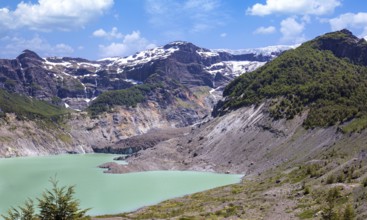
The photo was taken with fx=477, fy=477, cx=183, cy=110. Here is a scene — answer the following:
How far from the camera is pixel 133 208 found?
3738 inches

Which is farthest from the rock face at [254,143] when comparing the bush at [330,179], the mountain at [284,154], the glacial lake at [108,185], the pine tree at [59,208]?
the pine tree at [59,208]

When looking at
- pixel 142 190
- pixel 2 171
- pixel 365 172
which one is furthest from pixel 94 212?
pixel 2 171

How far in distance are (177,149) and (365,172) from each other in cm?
12237

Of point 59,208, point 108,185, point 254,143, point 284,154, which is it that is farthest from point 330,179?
point 254,143

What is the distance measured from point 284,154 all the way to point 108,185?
51278 millimetres

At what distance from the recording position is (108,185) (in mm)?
132750

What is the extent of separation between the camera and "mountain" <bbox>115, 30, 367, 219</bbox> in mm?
68250

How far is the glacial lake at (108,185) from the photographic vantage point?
336ft

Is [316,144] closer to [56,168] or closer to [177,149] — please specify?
[177,149]

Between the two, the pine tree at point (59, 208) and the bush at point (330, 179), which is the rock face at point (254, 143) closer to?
the bush at point (330, 179)

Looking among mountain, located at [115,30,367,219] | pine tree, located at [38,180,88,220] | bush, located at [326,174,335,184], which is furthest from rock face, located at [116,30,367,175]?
pine tree, located at [38,180,88,220]

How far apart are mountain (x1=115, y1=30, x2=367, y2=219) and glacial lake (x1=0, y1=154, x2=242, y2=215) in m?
8.72

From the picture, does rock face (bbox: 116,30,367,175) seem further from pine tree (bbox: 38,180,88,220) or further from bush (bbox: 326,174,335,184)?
pine tree (bbox: 38,180,88,220)

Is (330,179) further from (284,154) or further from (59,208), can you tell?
(284,154)
